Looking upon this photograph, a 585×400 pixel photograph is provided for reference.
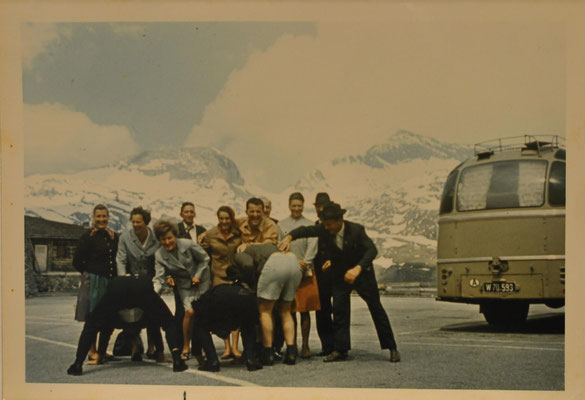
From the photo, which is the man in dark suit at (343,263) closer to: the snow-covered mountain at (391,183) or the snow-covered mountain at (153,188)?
the snow-covered mountain at (391,183)

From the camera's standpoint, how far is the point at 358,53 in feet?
28.4

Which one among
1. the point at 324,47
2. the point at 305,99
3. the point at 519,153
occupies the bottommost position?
the point at 519,153

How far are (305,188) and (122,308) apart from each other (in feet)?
7.72

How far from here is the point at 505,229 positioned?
8.59 metres

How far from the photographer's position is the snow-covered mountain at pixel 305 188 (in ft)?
28.1

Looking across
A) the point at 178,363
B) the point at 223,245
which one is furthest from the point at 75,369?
the point at 223,245

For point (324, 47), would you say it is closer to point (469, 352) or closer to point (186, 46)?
point (186, 46)

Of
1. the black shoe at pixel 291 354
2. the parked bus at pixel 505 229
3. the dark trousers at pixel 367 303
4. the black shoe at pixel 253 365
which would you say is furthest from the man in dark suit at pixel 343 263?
the parked bus at pixel 505 229

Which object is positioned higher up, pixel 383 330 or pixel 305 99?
pixel 305 99

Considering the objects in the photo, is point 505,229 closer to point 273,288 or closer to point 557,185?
point 557,185

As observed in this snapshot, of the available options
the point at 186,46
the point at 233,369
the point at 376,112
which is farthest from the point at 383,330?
the point at 186,46

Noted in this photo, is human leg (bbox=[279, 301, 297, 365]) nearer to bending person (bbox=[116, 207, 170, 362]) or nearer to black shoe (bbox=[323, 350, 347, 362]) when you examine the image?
black shoe (bbox=[323, 350, 347, 362])

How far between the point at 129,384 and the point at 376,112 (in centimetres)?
392

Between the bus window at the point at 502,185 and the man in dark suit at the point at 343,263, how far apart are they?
4.09ft
